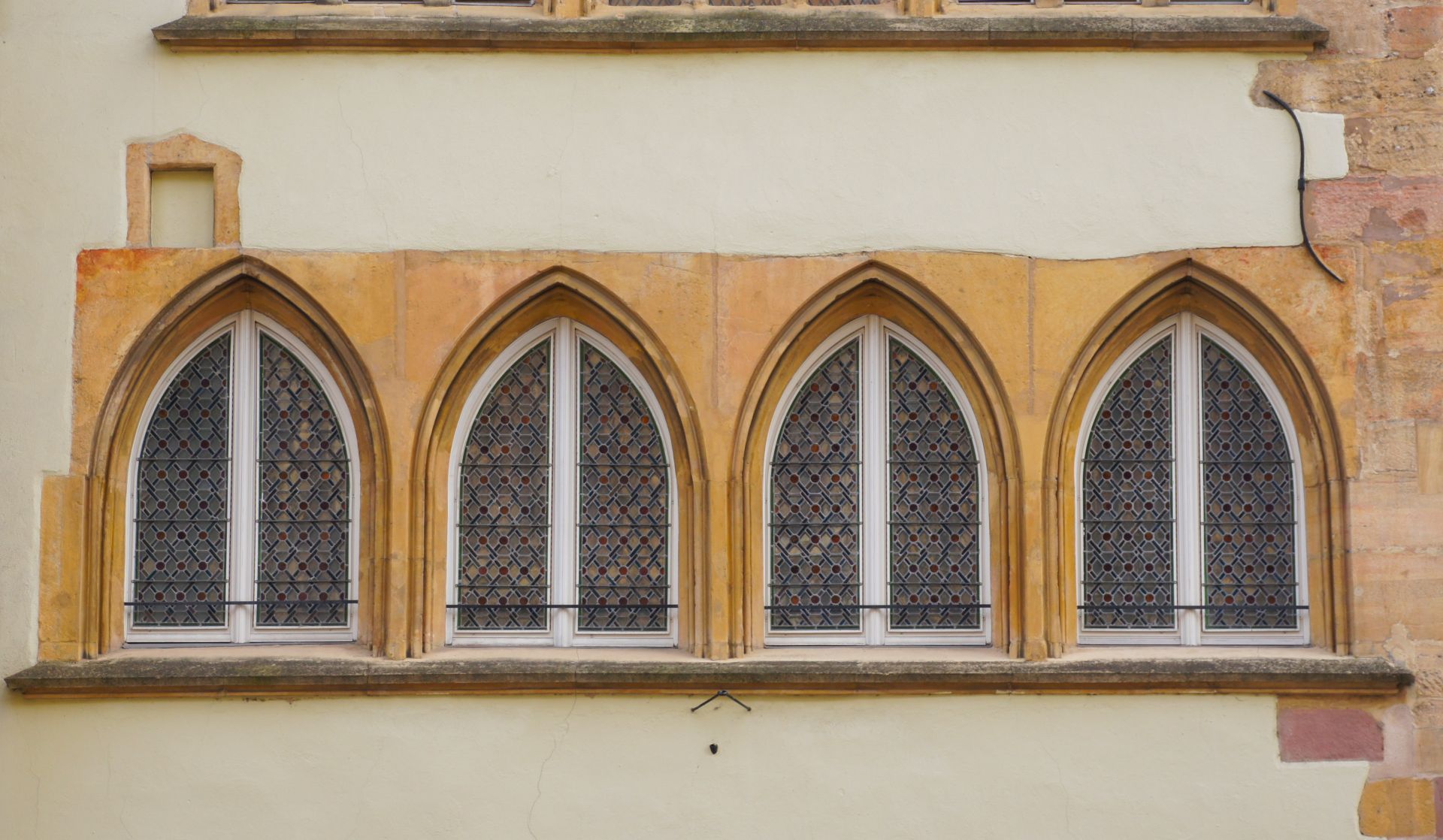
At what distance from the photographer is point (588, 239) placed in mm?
8289

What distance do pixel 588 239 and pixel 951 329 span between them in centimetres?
177

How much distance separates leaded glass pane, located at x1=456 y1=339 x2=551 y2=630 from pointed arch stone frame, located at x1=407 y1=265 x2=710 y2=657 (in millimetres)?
115

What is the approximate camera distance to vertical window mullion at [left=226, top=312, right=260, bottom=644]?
8312 millimetres

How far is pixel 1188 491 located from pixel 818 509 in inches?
69.7

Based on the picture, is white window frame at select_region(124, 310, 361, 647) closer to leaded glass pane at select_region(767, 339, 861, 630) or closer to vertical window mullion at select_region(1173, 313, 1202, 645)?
leaded glass pane at select_region(767, 339, 861, 630)

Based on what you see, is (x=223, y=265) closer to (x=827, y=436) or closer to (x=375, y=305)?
(x=375, y=305)

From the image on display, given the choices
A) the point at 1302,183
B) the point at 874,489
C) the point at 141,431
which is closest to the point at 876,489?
the point at 874,489

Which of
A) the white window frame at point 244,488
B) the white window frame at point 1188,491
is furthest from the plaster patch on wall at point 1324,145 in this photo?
the white window frame at point 244,488

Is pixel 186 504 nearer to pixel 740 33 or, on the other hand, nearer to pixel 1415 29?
pixel 740 33

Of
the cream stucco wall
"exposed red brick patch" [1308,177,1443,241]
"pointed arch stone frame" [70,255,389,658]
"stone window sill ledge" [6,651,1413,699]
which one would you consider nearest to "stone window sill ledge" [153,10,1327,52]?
the cream stucco wall

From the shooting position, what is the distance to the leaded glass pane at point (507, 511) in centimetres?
833

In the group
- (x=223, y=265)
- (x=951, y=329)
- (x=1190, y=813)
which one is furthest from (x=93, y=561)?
(x=1190, y=813)

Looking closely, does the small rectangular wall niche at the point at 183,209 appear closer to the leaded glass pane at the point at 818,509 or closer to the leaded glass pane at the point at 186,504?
the leaded glass pane at the point at 186,504

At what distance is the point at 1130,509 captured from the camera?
27.5ft
